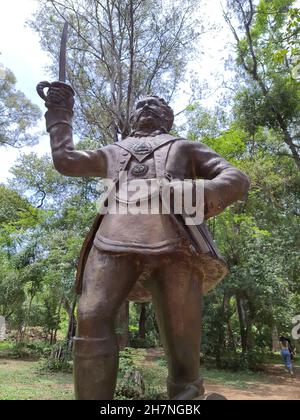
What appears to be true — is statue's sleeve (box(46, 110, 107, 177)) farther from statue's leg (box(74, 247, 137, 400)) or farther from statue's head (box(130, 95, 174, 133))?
statue's leg (box(74, 247, 137, 400))

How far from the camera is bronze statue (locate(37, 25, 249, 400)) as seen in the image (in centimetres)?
201

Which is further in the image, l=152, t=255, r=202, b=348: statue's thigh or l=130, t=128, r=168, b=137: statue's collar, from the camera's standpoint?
l=130, t=128, r=168, b=137: statue's collar

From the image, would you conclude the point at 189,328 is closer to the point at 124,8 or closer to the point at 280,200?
the point at 124,8

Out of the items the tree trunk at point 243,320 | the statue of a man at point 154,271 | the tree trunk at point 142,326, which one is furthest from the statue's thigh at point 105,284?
the tree trunk at point 142,326

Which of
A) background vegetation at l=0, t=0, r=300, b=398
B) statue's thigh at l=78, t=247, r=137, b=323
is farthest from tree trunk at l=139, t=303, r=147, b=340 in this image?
statue's thigh at l=78, t=247, r=137, b=323

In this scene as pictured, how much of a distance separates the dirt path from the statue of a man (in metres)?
7.30

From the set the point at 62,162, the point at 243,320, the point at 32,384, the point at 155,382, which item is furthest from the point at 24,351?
the point at 62,162

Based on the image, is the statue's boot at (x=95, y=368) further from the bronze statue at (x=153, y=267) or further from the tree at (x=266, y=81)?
the tree at (x=266, y=81)

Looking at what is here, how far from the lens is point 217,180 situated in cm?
232

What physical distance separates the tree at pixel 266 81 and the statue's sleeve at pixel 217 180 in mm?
13259

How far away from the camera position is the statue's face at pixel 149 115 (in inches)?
108

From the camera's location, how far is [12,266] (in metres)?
15.0

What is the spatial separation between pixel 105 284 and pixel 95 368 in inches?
15.3

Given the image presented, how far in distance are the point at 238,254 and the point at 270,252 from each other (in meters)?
1.05
